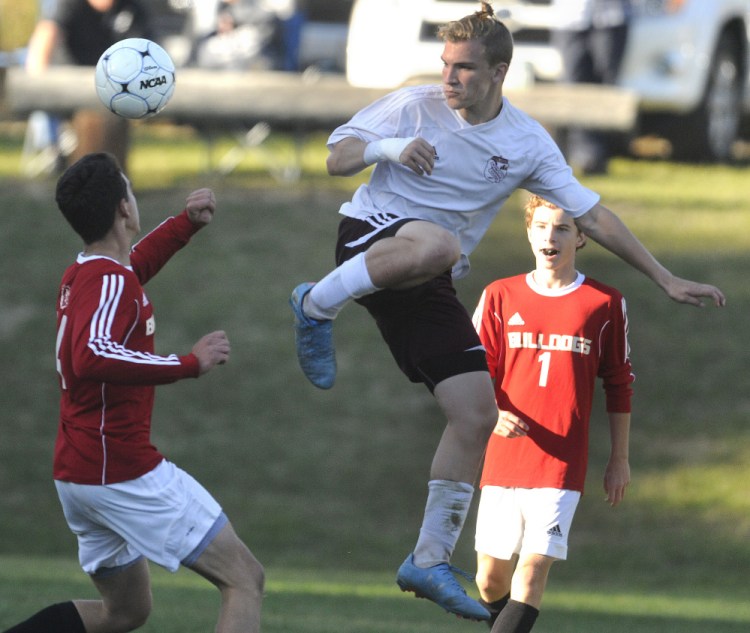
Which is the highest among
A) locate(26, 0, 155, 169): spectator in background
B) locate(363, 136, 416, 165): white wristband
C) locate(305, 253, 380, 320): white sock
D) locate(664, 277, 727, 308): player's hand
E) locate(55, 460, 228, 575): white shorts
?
locate(363, 136, 416, 165): white wristband

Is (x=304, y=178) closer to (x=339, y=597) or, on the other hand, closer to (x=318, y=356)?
(x=339, y=597)

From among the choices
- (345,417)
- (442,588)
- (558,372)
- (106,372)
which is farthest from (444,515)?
(345,417)

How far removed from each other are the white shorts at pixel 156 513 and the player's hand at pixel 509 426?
1.31 m

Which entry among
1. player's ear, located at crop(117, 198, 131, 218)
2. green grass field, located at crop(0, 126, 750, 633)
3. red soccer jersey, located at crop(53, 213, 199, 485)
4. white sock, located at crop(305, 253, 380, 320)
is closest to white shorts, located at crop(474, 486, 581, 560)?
white sock, located at crop(305, 253, 380, 320)

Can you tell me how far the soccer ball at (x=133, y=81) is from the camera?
664cm

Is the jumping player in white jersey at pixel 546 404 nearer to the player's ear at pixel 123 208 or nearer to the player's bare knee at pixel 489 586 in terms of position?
the player's bare knee at pixel 489 586

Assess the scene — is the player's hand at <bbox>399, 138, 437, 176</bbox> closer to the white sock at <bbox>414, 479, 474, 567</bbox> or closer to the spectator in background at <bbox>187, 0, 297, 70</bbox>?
the white sock at <bbox>414, 479, 474, 567</bbox>

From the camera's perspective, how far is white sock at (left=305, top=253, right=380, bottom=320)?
633 cm

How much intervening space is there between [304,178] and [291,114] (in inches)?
70.6

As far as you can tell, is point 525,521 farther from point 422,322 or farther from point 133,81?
point 133,81

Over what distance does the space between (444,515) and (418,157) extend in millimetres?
1423

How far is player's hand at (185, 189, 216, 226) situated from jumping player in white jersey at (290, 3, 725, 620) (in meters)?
0.51

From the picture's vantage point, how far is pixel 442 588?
19.9 feet

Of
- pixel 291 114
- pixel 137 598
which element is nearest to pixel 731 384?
pixel 291 114
